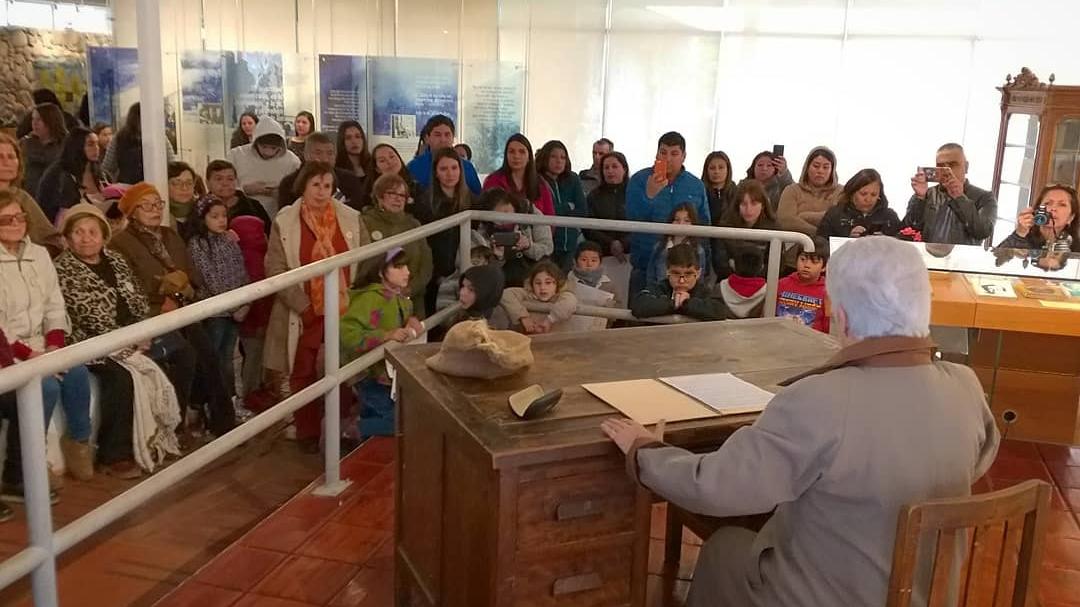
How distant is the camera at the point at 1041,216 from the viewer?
455cm

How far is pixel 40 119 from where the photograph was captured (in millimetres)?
5234

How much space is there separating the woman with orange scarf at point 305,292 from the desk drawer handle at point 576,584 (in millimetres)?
1993

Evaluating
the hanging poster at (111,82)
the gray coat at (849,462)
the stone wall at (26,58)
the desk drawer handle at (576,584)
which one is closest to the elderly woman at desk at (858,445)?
the gray coat at (849,462)

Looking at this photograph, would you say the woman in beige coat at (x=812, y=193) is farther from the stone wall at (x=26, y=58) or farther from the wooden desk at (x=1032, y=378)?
the stone wall at (x=26, y=58)

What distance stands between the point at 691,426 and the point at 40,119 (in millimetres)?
4565

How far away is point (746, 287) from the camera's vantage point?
4.21 meters

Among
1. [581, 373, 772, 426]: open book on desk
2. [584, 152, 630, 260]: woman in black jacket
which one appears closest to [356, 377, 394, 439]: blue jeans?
[581, 373, 772, 426]: open book on desk

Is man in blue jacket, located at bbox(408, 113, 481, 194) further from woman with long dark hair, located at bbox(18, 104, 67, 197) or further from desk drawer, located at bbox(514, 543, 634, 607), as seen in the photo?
A: desk drawer, located at bbox(514, 543, 634, 607)

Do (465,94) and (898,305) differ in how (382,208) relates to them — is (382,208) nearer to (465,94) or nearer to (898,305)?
(898,305)

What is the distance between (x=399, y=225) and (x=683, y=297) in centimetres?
131

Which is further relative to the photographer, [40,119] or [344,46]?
[344,46]

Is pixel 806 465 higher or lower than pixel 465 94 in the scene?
lower

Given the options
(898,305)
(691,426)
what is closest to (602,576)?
(691,426)

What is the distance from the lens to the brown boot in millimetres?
2971
